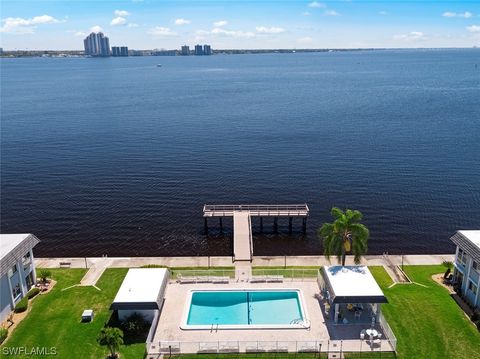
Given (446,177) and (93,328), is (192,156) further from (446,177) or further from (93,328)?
(93,328)

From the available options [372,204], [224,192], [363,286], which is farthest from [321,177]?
[363,286]

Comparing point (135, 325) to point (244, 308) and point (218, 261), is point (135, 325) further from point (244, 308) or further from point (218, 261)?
point (218, 261)

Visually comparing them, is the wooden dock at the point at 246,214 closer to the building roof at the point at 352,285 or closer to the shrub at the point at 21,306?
the building roof at the point at 352,285

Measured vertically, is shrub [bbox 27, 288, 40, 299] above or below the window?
below

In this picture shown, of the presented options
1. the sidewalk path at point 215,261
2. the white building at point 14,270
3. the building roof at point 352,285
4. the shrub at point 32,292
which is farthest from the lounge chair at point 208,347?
the shrub at point 32,292

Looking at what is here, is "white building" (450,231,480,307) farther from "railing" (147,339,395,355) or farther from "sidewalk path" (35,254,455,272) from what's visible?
"railing" (147,339,395,355)

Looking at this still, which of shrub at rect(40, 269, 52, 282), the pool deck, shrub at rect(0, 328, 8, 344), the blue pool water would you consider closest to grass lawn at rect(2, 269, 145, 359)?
shrub at rect(0, 328, 8, 344)

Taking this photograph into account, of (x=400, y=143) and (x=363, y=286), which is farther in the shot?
(x=400, y=143)
